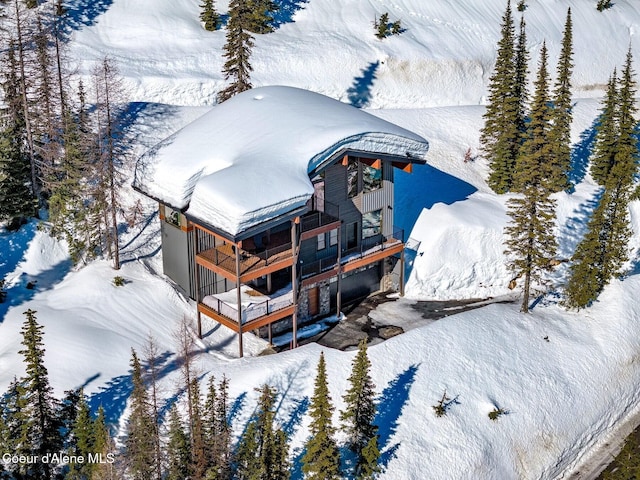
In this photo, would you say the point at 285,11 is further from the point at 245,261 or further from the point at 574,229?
the point at 245,261

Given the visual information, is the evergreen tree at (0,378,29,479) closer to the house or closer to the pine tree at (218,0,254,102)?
the house

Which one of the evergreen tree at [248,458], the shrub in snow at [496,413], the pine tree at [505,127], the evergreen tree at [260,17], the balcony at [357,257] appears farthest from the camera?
the evergreen tree at [260,17]

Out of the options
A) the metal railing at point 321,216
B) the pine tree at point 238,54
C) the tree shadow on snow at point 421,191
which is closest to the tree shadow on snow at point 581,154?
the tree shadow on snow at point 421,191

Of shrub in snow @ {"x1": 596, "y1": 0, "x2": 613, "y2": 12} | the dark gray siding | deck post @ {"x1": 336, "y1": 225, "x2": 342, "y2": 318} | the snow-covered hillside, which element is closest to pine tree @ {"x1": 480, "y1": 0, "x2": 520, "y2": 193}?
the snow-covered hillside

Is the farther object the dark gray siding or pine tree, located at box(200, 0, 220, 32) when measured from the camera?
pine tree, located at box(200, 0, 220, 32)

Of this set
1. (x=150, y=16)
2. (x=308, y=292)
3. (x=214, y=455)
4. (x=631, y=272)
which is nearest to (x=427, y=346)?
(x=308, y=292)

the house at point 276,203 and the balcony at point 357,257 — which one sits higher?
the house at point 276,203

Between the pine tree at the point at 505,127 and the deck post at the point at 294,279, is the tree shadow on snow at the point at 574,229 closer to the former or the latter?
the pine tree at the point at 505,127
